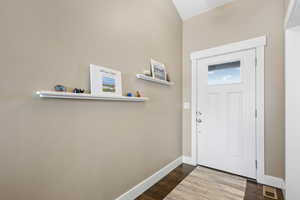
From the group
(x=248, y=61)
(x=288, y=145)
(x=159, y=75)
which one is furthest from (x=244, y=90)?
(x=159, y=75)

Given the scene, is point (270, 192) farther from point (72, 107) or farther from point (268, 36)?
point (72, 107)

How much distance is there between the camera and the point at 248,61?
2.24 m

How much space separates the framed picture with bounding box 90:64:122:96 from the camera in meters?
1.39

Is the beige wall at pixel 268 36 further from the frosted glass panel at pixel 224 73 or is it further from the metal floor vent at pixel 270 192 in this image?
the frosted glass panel at pixel 224 73

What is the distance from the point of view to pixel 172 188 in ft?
6.67

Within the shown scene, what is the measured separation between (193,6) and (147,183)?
3.17 m

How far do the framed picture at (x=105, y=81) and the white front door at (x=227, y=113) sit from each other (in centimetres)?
174

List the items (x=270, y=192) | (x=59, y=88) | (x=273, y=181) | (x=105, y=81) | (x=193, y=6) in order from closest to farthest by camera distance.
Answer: (x=59, y=88) < (x=105, y=81) < (x=270, y=192) < (x=273, y=181) < (x=193, y=6)

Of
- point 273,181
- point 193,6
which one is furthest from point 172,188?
point 193,6

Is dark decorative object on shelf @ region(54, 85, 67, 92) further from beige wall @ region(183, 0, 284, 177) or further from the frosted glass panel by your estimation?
beige wall @ region(183, 0, 284, 177)

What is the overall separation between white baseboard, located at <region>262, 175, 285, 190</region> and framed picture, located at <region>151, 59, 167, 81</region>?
2.14m

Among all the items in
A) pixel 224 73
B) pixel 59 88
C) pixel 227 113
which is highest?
pixel 224 73

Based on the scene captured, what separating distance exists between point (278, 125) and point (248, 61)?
105 centimetres

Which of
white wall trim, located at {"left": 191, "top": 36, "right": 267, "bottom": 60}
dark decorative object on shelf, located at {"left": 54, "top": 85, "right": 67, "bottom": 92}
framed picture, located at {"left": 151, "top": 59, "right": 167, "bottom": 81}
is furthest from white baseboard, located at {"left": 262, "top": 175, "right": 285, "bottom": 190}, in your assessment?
dark decorative object on shelf, located at {"left": 54, "top": 85, "right": 67, "bottom": 92}
